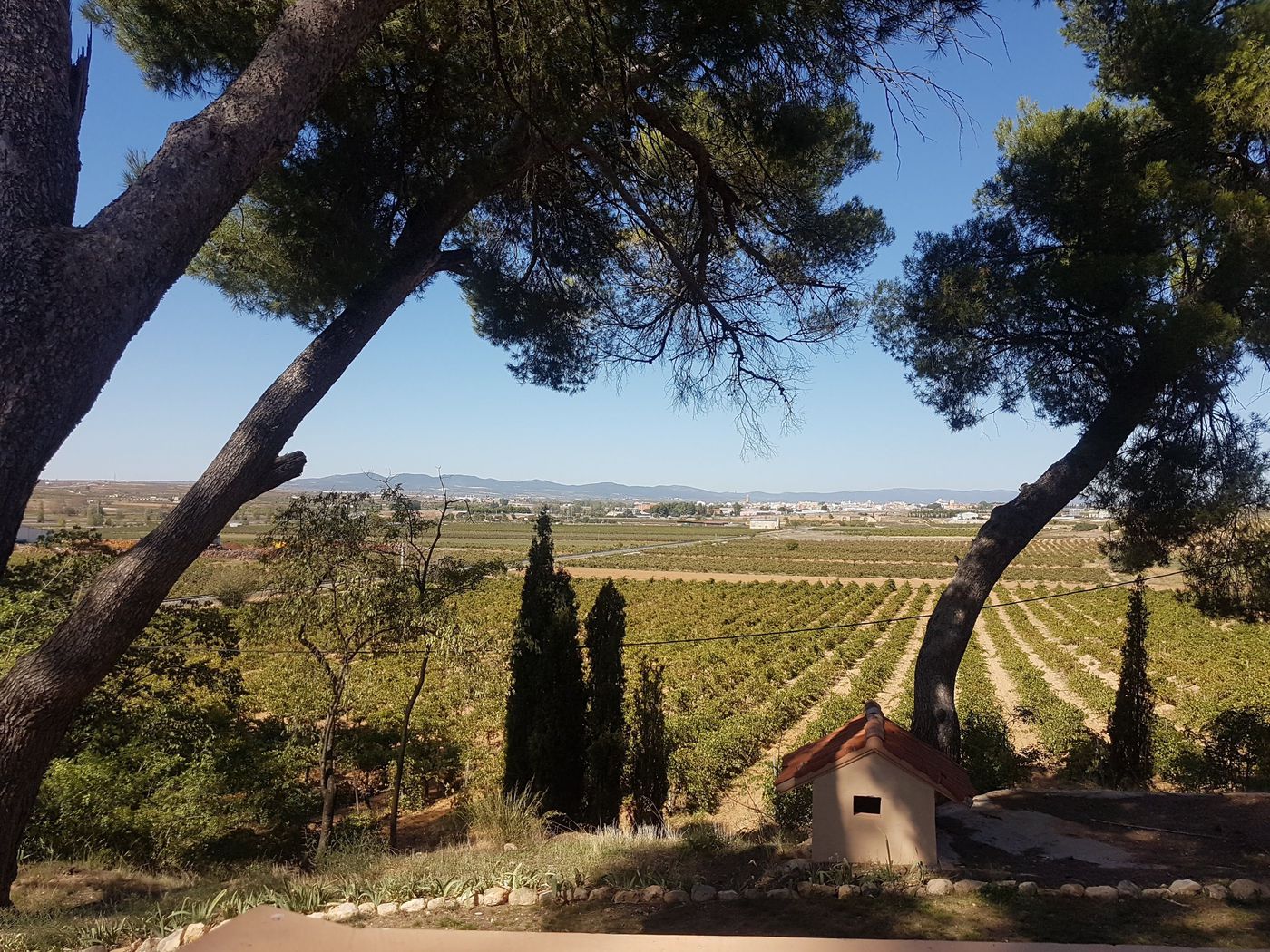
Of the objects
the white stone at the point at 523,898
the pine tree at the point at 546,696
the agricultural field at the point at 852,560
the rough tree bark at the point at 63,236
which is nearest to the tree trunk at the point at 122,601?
the rough tree bark at the point at 63,236

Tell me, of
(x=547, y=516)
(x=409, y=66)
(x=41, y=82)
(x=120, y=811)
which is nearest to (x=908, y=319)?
(x=547, y=516)

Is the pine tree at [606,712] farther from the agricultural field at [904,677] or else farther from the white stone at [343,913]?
the white stone at [343,913]

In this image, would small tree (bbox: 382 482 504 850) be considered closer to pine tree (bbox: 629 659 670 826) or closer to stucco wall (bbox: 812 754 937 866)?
pine tree (bbox: 629 659 670 826)

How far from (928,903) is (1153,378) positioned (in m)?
4.97

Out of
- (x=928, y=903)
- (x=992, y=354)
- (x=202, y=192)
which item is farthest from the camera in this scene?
(x=992, y=354)

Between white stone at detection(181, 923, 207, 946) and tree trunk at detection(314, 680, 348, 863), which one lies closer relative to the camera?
white stone at detection(181, 923, 207, 946)

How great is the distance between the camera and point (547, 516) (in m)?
8.30

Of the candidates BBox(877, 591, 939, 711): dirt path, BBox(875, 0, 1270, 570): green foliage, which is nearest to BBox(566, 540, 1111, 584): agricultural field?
BBox(877, 591, 939, 711): dirt path

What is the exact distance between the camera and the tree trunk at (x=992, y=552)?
6.69 meters

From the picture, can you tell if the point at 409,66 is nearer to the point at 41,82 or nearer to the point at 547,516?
the point at 41,82

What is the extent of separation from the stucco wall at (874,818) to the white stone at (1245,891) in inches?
59.6

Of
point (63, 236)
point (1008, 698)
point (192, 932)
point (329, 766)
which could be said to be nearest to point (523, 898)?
point (192, 932)

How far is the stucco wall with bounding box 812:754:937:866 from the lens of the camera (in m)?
4.55

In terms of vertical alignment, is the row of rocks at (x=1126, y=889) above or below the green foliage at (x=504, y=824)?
above
